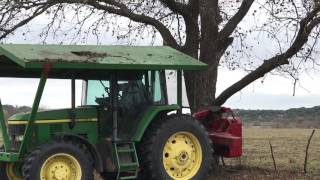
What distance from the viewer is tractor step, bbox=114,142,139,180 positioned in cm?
984

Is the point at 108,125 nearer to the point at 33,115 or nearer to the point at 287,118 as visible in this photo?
the point at 33,115

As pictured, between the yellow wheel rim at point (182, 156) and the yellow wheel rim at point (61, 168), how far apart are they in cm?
147

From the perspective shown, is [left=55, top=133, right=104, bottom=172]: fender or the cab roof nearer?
the cab roof

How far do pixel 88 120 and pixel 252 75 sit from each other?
16.3 feet

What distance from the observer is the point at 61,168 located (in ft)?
30.2

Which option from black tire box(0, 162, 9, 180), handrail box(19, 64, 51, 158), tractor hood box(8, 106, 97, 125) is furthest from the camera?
black tire box(0, 162, 9, 180)

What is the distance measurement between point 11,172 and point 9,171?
1.4 inches

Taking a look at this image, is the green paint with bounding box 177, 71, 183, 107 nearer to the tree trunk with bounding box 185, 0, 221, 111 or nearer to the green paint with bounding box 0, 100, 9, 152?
the green paint with bounding box 0, 100, 9, 152

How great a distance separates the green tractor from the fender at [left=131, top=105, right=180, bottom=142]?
1 cm

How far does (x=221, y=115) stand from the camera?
12.0m

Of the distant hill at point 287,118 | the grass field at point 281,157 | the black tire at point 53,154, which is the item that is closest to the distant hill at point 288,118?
the distant hill at point 287,118

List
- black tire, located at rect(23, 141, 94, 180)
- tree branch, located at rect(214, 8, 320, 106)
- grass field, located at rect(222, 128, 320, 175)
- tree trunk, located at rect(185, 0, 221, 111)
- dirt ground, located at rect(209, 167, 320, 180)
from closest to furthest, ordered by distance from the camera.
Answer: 1. black tire, located at rect(23, 141, 94, 180)
2. dirt ground, located at rect(209, 167, 320, 180)
3. tree branch, located at rect(214, 8, 320, 106)
4. tree trunk, located at rect(185, 0, 221, 111)
5. grass field, located at rect(222, 128, 320, 175)

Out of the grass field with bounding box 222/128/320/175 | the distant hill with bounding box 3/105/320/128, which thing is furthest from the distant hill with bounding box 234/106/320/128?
the grass field with bounding box 222/128/320/175

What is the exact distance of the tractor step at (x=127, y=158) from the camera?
9841mm
